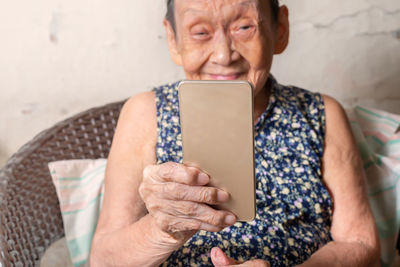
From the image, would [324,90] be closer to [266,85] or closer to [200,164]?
[266,85]

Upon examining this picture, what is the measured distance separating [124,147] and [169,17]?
37 cm

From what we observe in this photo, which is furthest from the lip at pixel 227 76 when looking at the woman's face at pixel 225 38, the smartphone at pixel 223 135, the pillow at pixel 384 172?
the pillow at pixel 384 172

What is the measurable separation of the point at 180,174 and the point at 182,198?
0.15ft

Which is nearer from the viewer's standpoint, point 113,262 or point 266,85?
point 113,262

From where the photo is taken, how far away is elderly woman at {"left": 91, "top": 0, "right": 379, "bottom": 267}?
1069mm

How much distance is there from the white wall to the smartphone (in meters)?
0.90

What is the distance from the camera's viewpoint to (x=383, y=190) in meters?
1.45

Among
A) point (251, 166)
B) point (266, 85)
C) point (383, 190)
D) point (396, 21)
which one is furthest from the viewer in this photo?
point (396, 21)

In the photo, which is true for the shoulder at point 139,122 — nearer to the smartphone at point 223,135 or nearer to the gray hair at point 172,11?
the gray hair at point 172,11

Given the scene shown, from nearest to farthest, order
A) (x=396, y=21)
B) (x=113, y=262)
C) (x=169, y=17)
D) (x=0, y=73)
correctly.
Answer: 1. (x=113, y=262)
2. (x=169, y=17)
3. (x=0, y=73)
4. (x=396, y=21)

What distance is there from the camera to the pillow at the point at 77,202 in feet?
4.48

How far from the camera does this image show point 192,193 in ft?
2.66

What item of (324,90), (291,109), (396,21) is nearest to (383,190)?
(291,109)

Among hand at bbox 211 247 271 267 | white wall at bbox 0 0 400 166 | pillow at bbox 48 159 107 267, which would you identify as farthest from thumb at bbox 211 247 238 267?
white wall at bbox 0 0 400 166
